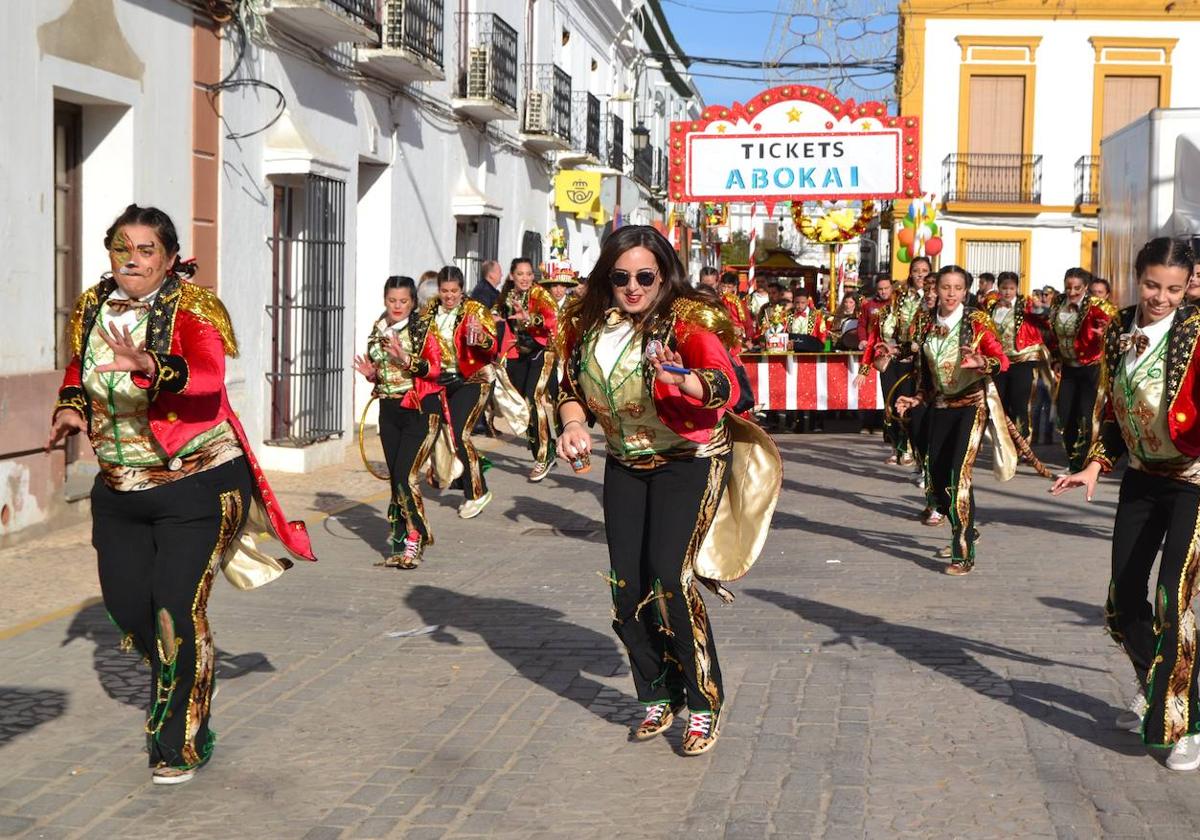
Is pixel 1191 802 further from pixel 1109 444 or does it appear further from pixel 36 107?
pixel 36 107

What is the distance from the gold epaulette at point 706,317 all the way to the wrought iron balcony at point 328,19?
9.24 m

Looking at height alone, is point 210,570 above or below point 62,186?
below

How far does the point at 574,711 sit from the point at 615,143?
26640 mm

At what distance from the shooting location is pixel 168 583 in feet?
16.6

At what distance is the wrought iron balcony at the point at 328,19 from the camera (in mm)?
13625

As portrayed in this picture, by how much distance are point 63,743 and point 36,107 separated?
5626mm

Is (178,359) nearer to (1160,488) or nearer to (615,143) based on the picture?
(1160,488)

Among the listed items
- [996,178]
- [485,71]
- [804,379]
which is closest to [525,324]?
[804,379]

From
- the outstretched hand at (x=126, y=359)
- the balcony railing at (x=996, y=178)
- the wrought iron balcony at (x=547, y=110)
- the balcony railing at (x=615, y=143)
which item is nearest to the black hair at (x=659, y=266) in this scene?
the outstretched hand at (x=126, y=359)

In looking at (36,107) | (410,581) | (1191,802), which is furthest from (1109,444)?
(36,107)

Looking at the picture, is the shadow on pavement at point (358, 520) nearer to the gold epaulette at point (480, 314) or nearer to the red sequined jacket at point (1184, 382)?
the gold epaulette at point (480, 314)

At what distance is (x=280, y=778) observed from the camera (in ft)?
16.9

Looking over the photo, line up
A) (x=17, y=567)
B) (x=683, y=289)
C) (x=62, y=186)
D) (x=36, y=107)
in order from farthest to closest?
(x=62, y=186), (x=36, y=107), (x=17, y=567), (x=683, y=289)

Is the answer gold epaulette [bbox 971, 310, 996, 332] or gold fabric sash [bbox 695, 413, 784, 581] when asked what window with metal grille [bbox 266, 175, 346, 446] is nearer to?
gold epaulette [bbox 971, 310, 996, 332]
